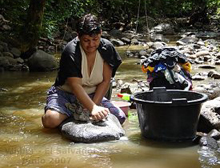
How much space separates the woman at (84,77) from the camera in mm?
3258

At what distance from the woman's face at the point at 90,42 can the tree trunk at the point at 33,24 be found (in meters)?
4.53

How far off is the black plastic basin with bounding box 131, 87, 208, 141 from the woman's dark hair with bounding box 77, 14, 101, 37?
0.64 meters

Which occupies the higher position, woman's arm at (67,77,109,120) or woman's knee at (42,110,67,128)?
woman's arm at (67,77,109,120)

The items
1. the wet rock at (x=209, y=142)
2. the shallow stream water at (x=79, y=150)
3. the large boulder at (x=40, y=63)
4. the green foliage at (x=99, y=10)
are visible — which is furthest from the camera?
the green foliage at (x=99, y=10)

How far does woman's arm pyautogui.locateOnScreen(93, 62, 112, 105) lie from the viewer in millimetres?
3447

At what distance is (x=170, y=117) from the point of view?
2963 millimetres

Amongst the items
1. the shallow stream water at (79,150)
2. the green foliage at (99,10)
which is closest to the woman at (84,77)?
the shallow stream water at (79,150)

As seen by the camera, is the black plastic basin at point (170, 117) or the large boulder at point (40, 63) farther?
the large boulder at point (40, 63)

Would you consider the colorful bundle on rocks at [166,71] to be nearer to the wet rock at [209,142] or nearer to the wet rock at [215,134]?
Result: the wet rock at [215,134]

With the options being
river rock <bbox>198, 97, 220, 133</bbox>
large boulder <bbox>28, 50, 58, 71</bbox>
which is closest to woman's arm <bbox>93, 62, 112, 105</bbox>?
river rock <bbox>198, 97, 220, 133</bbox>

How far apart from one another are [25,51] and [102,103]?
4.75 meters

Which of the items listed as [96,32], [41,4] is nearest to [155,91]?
[96,32]

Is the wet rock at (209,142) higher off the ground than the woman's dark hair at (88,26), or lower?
lower

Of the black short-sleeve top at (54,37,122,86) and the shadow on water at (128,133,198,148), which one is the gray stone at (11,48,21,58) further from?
the shadow on water at (128,133,198,148)
